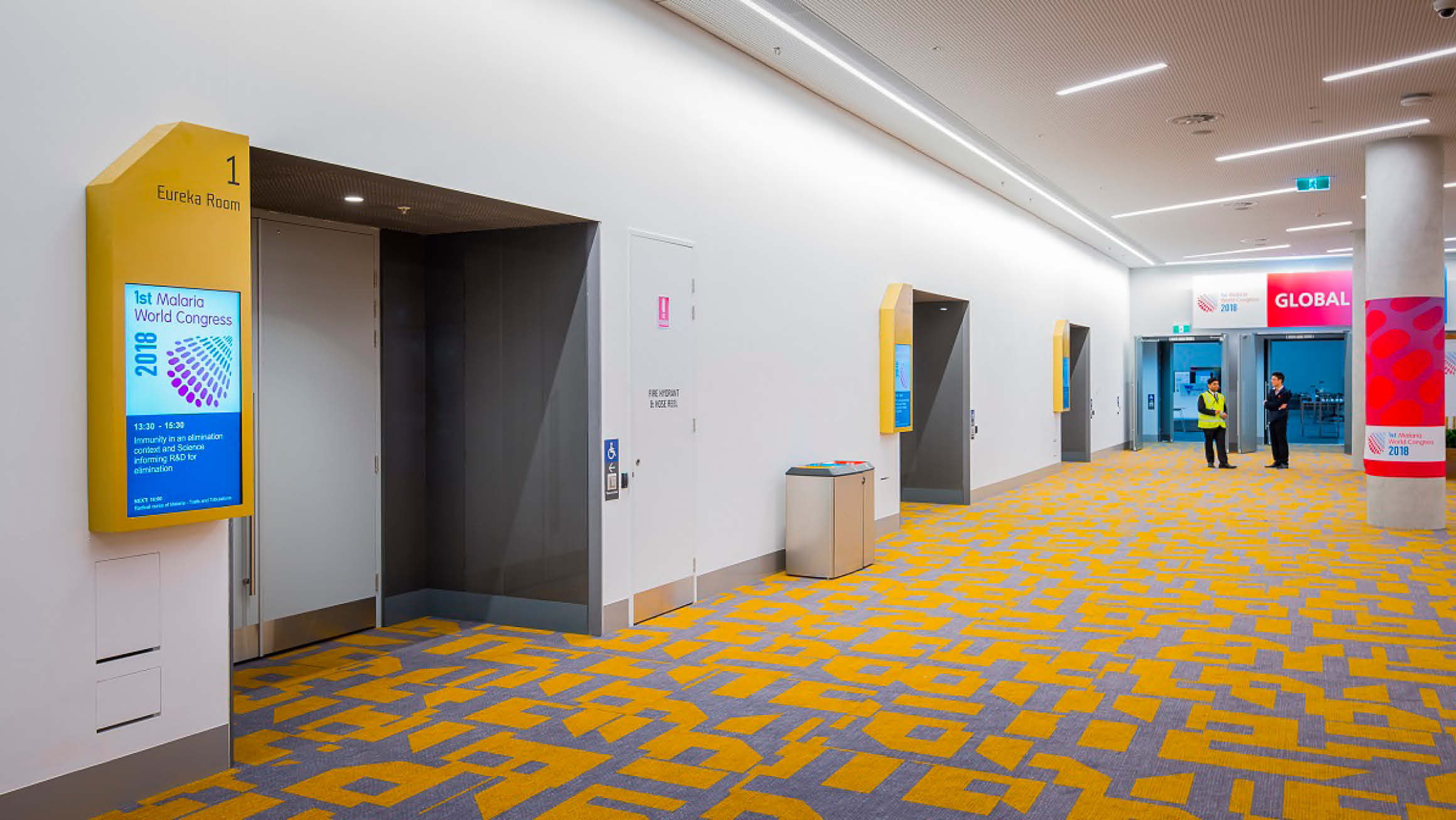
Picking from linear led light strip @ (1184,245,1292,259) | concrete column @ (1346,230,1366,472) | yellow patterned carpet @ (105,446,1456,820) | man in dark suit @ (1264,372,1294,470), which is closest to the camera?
yellow patterned carpet @ (105,446,1456,820)

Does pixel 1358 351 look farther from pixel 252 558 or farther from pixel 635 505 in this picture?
pixel 252 558

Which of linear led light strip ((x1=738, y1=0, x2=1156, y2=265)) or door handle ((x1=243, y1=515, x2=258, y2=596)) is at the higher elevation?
linear led light strip ((x1=738, y1=0, x2=1156, y2=265))

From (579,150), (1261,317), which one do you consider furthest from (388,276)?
(1261,317)

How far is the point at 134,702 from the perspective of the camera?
394cm

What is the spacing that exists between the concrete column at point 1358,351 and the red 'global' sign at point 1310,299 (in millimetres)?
5554

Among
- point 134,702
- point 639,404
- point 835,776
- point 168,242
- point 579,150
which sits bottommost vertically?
point 835,776

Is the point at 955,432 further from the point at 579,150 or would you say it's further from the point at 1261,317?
the point at 1261,317

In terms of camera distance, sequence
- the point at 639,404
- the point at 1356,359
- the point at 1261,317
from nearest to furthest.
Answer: the point at 639,404
the point at 1356,359
the point at 1261,317

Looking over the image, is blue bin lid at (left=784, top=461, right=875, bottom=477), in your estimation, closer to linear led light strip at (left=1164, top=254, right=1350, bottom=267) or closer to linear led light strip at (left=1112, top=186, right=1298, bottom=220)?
linear led light strip at (left=1112, top=186, right=1298, bottom=220)

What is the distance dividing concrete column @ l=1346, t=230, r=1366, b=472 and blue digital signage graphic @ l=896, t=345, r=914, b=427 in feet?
28.1

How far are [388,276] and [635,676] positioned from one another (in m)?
3.16

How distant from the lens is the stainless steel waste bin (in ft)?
27.4

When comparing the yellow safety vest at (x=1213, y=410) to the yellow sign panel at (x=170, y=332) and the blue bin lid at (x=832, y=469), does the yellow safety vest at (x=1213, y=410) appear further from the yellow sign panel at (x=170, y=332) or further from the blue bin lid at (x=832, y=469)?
the yellow sign panel at (x=170, y=332)

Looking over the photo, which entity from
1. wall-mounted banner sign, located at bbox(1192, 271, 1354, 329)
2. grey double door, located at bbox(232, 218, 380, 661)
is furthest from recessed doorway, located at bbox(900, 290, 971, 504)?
wall-mounted banner sign, located at bbox(1192, 271, 1354, 329)
